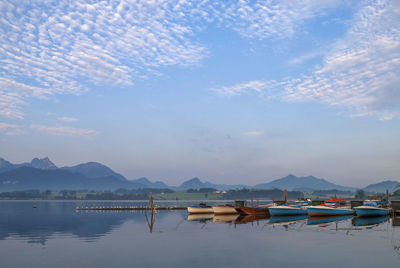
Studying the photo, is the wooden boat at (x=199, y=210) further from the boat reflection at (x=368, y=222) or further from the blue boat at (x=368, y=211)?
the boat reflection at (x=368, y=222)

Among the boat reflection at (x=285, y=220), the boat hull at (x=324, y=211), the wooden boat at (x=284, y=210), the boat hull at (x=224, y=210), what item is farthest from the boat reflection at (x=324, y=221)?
the boat hull at (x=224, y=210)

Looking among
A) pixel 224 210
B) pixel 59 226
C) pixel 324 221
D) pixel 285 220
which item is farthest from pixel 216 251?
pixel 224 210

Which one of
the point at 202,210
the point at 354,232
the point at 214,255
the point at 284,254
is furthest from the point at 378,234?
the point at 202,210

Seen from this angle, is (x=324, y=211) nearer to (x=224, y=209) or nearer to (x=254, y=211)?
(x=254, y=211)

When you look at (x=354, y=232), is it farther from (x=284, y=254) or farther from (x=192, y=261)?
(x=192, y=261)

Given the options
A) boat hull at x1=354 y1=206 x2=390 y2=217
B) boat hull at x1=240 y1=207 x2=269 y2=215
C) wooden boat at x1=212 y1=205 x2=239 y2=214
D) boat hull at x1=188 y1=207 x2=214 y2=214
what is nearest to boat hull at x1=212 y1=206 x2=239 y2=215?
wooden boat at x1=212 y1=205 x2=239 y2=214

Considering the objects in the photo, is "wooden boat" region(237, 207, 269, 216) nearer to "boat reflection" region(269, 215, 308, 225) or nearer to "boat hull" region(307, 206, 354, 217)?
"boat reflection" region(269, 215, 308, 225)

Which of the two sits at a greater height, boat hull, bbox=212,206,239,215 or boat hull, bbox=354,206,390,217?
boat hull, bbox=354,206,390,217

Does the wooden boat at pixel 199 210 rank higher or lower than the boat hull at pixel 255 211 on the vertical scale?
lower

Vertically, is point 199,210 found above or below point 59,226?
above

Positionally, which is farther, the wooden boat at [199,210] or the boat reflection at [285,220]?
the wooden boat at [199,210]

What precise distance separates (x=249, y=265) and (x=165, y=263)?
623 centimetres

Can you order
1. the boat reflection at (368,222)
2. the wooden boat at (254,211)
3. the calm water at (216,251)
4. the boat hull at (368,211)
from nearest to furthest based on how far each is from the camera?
the calm water at (216,251) → the boat reflection at (368,222) → the boat hull at (368,211) → the wooden boat at (254,211)

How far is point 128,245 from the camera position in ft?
121
